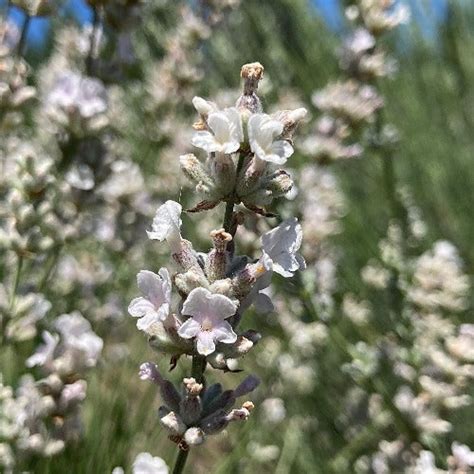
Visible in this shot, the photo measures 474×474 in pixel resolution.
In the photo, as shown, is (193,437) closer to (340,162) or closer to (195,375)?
(195,375)

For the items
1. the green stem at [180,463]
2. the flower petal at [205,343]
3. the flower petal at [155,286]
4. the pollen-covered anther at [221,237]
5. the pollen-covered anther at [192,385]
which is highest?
the pollen-covered anther at [221,237]

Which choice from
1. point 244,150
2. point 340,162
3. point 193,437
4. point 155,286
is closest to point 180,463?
point 193,437

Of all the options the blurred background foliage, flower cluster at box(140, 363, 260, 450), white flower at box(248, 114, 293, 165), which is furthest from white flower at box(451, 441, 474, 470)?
the blurred background foliage

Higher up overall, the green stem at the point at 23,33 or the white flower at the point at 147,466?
the green stem at the point at 23,33

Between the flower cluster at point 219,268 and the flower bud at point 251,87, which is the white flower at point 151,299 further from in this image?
the flower bud at point 251,87

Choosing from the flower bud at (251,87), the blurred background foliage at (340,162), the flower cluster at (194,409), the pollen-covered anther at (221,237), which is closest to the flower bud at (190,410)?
the flower cluster at (194,409)

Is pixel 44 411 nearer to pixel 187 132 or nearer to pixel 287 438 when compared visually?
pixel 287 438

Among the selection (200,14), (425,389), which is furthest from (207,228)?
(425,389)
